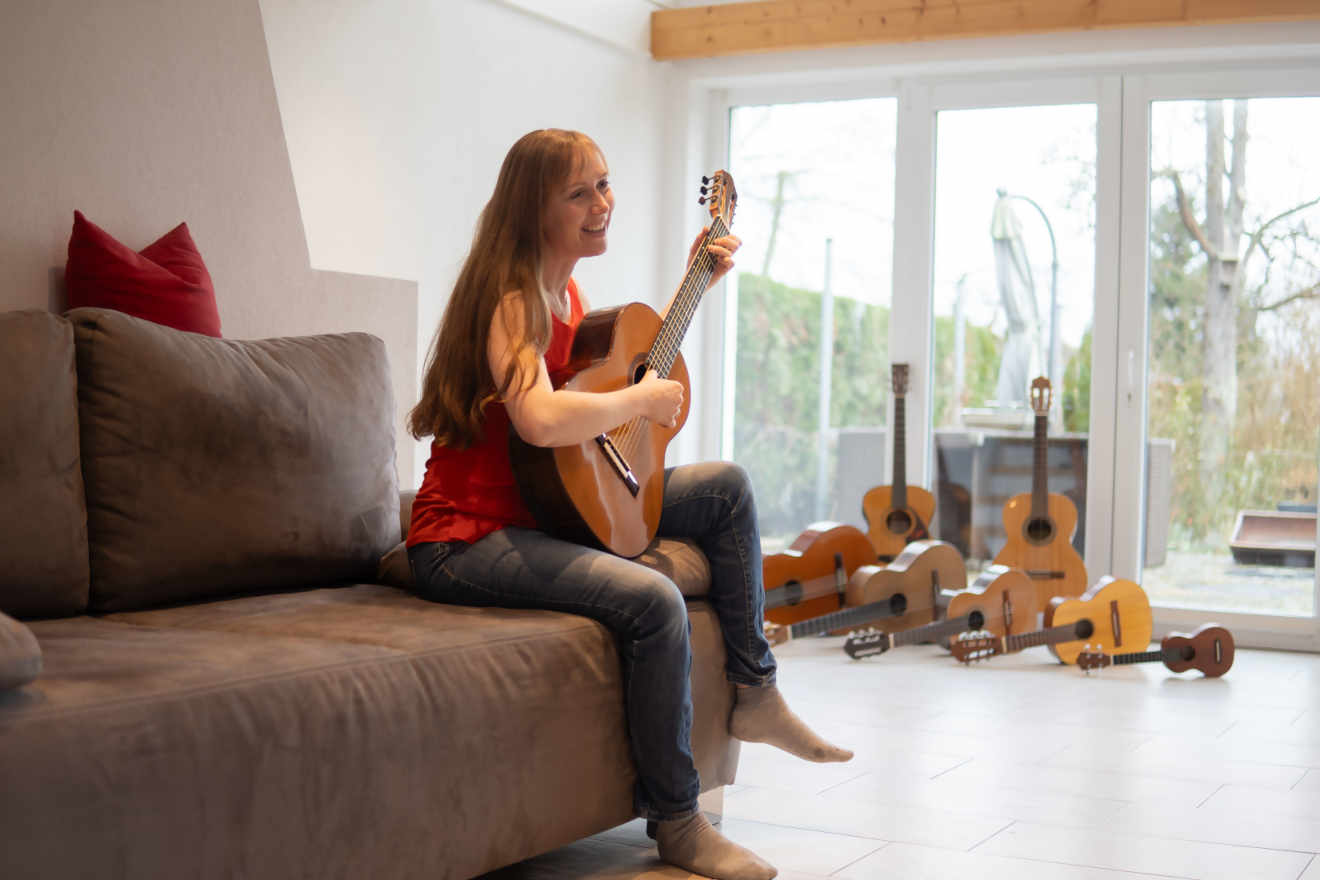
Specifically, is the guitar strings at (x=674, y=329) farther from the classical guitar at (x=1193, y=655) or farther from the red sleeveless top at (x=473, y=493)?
the classical guitar at (x=1193, y=655)

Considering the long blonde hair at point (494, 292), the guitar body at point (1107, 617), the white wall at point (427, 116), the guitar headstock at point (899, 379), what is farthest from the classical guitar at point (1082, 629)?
the long blonde hair at point (494, 292)

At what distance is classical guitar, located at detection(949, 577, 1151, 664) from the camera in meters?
4.05

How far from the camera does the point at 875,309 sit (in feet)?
17.0

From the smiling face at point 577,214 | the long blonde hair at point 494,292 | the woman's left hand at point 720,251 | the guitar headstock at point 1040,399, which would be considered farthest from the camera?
the guitar headstock at point 1040,399

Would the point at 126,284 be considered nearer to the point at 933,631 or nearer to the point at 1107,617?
the point at 933,631

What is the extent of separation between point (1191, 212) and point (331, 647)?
12.7 ft

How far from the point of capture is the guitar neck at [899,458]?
4.74 metres

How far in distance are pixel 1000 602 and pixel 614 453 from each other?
237 cm

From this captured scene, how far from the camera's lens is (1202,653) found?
12.9 feet

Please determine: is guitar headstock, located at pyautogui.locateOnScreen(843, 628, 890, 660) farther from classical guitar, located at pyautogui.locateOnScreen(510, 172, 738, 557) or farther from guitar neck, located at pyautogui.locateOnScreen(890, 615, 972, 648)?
classical guitar, located at pyautogui.locateOnScreen(510, 172, 738, 557)

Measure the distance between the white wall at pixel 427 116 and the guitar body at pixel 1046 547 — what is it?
1.60m

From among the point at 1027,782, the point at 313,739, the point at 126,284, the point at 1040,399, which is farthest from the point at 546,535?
the point at 1040,399

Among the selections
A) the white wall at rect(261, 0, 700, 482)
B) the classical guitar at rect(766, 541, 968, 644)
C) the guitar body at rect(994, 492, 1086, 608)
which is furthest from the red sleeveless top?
the guitar body at rect(994, 492, 1086, 608)

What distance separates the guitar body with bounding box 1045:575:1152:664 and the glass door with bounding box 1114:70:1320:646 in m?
0.57
